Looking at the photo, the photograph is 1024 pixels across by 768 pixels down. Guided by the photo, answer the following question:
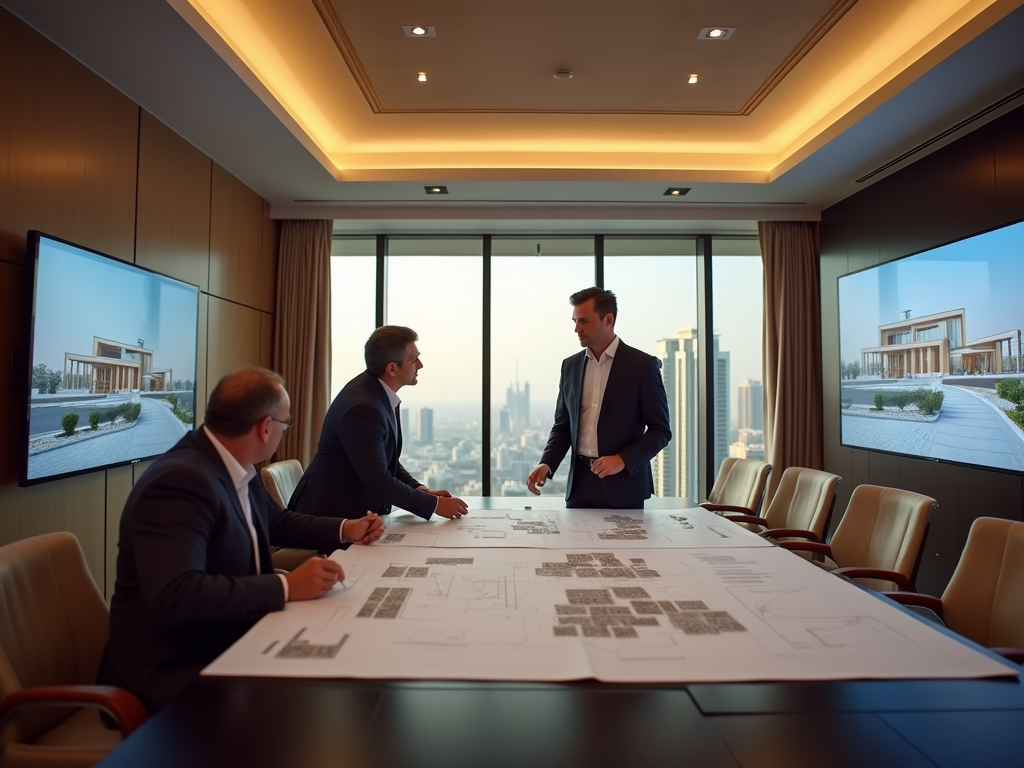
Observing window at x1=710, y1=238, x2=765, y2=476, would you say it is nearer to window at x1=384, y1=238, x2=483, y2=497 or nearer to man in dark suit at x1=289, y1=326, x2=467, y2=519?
window at x1=384, y1=238, x2=483, y2=497

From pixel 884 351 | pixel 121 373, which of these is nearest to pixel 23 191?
pixel 121 373

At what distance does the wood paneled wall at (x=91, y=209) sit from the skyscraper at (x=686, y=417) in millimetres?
3815

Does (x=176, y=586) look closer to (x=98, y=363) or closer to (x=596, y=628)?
(x=596, y=628)

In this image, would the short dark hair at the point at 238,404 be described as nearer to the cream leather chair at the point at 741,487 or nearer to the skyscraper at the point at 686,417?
the cream leather chair at the point at 741,487

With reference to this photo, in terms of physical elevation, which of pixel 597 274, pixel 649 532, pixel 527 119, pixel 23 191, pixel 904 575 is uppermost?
pixel 527 119

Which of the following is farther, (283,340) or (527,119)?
(283,340)

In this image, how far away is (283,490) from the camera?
317cm

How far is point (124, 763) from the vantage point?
31.8 inches

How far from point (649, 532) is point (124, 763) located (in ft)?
5.62

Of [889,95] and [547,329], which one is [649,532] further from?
[547,329]

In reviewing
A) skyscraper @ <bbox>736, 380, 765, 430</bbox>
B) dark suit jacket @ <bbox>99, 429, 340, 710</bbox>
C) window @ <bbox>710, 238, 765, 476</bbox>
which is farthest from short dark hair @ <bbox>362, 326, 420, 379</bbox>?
skyscraper @ <bbox>736, 380, 765, 430</bbox>

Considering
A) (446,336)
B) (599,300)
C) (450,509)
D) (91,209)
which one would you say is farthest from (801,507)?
(91,209)

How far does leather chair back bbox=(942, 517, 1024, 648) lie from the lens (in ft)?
5.59

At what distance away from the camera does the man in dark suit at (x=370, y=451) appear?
2.30 meters
